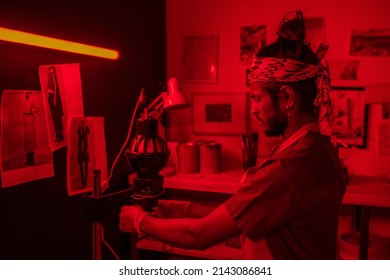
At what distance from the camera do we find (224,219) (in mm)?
796

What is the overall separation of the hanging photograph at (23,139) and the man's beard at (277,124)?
722 mm

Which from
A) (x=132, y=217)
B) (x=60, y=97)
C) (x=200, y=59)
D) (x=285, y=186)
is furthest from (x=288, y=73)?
(x=200, y=59)

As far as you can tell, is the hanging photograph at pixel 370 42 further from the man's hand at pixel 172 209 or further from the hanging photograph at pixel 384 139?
the man's hand at pixel 172 209

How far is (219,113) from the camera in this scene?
79.1 inches

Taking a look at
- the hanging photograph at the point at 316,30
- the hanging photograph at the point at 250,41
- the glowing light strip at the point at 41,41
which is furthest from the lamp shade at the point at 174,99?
the hanging photograph at the point at 316,30

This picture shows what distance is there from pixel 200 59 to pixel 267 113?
121 centimetres

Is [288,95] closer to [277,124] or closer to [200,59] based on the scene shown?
[277,124]

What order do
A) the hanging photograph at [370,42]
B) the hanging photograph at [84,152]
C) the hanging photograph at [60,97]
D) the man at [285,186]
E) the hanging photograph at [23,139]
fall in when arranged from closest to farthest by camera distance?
1. the man at [285,186]
2. the hanging photograph at [23,139]
3. the hanging photograph at [60,97]
4. the hanging photograph at [84,152]
5. the hanging photograph at [370,42]

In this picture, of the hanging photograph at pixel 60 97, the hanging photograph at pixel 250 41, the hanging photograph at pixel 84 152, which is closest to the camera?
the hanging photograph at pixel 60 97

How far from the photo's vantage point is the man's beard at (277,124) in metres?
0.87

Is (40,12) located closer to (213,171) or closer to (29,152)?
(29,152)

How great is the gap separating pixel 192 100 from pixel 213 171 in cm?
49

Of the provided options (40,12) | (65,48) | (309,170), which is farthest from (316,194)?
(40,12)

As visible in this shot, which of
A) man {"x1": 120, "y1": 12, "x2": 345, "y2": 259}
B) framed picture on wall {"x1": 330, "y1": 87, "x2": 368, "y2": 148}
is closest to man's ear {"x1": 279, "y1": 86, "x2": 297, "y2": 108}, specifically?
man {"x1": 120, "y1": 12, "x2": 345, "y2": 259}
